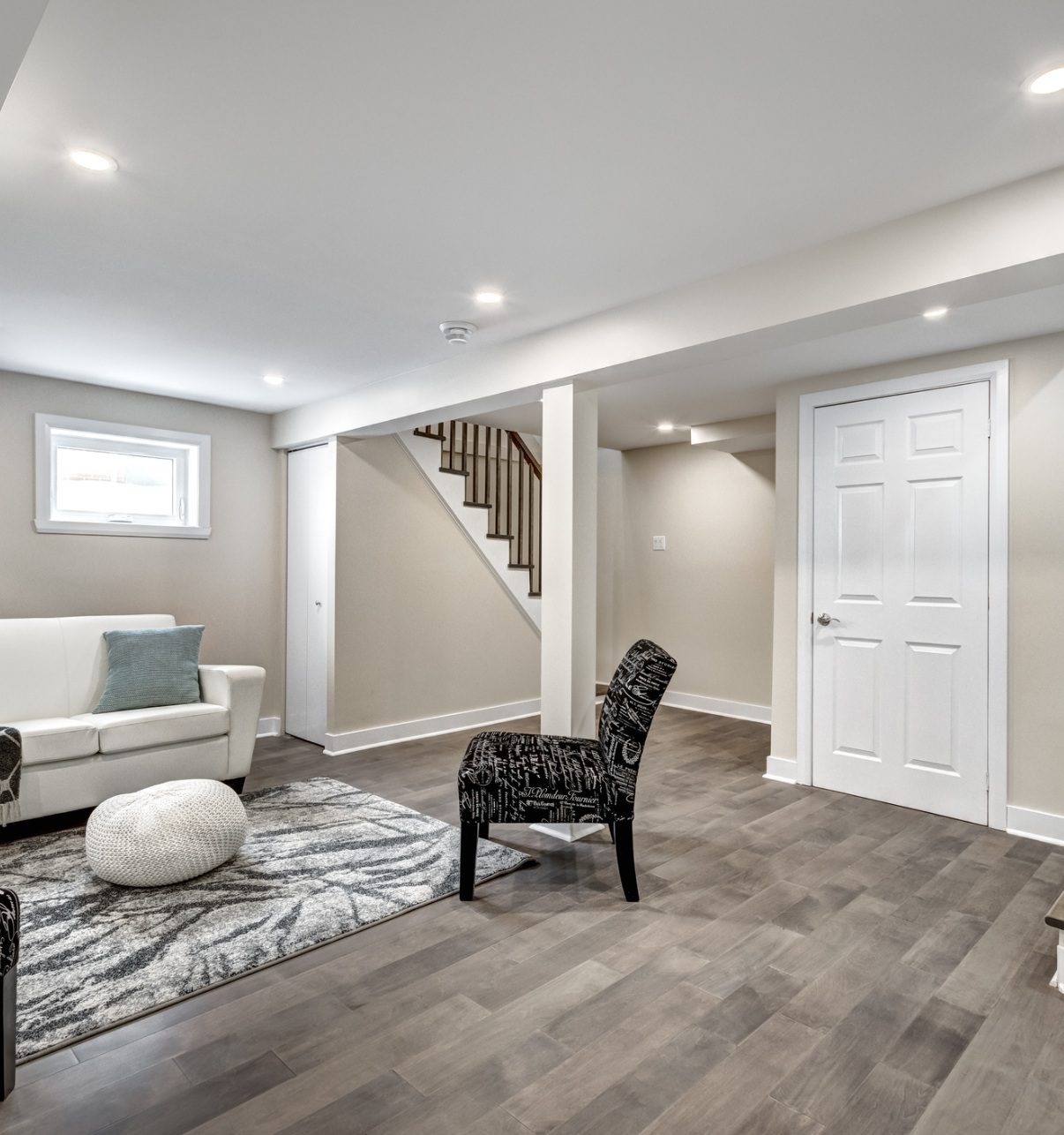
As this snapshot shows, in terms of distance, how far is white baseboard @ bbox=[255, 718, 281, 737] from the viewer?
5340 mm

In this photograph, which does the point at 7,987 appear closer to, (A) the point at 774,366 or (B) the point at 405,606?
(B) the point at 405,606

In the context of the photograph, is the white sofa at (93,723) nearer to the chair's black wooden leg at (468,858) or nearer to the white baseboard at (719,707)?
the chair's black wooden leg at (468,858)

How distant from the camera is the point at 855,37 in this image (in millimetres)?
1574

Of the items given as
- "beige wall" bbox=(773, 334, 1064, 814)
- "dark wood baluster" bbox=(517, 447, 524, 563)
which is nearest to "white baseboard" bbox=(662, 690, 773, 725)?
"dark wood baluster" bbox=(517, 447, 524, 563)

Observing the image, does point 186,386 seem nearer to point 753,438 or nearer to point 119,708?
point 119,708

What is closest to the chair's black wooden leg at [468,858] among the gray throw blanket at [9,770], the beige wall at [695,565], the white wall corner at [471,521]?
the gray throw blanket at [9,770]

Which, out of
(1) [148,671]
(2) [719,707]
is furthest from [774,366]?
(1) [148,671]

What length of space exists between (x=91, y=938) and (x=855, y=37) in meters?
3.21

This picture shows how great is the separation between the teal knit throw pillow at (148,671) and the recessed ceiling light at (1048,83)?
13.8 ft

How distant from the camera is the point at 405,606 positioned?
5.24 m

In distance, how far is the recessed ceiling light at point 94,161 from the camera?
204 cm

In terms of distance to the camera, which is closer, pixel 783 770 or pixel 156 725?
pixel 156 725

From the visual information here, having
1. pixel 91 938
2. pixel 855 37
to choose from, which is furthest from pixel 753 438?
pixel 91 938

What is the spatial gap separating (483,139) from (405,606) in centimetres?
364
